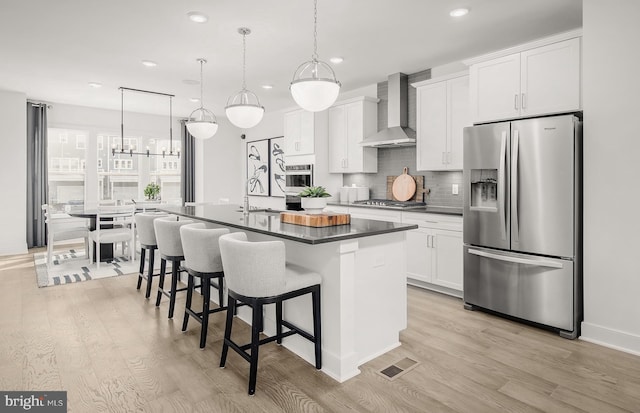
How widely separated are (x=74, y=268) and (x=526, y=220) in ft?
19.1

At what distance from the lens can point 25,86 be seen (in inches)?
230

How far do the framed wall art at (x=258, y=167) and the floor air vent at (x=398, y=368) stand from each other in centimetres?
588

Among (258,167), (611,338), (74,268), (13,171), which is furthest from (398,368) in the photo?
(13,171)

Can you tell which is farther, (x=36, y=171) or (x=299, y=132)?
(x=36, y=171)

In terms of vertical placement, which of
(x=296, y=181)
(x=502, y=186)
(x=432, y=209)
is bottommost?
(x=432, y=209)

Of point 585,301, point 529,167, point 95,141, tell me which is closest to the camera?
point 585,301

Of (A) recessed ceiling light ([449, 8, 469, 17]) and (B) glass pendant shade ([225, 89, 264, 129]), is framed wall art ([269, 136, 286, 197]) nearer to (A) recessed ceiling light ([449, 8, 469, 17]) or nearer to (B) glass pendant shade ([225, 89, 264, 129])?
(B) glass pendant shade ([225, 89, 264, 129])

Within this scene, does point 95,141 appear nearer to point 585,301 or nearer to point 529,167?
point 529,167

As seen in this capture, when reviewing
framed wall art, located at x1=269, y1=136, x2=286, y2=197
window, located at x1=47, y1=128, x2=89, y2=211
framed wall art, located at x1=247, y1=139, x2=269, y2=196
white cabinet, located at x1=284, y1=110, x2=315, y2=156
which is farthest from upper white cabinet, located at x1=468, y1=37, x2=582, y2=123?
window, located at x1=47, y1=128, x2=89, y2=211

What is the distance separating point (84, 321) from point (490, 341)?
3.52 m

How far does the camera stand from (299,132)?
20.2ft

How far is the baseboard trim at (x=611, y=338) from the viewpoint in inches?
106

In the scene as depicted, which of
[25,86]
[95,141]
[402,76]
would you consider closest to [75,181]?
[95,141]

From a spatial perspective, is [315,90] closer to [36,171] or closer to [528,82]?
[528,82]
